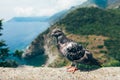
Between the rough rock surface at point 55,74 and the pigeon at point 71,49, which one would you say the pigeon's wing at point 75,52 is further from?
the rough rock surface at point 55,74

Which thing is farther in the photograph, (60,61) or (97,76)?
(60,61)

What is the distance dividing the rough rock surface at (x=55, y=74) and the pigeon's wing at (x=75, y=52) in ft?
6.47

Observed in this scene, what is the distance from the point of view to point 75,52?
29891mm

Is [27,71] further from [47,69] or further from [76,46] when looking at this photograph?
[76,46]

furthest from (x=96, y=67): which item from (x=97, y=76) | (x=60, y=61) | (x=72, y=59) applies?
(x=60, y=61)

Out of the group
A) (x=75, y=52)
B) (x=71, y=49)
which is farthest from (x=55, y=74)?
(x=71, y=49)

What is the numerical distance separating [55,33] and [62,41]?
0.91 metres

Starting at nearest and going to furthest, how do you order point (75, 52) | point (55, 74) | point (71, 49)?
point (71, 49) < point (75, 52) < point (55, 74)

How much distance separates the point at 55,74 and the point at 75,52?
3.40m

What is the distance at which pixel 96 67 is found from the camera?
109 feet

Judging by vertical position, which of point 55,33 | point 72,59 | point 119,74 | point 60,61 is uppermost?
point 55,33

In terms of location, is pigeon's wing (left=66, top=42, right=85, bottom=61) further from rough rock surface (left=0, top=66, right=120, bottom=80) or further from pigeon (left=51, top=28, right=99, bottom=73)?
rough rock surface (left=0, top=66, right=120, bottom=80)

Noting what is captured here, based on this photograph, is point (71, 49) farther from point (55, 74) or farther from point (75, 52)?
point (55, 74)

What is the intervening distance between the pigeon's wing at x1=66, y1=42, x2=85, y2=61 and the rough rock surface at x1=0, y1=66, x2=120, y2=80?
77.6 inches
